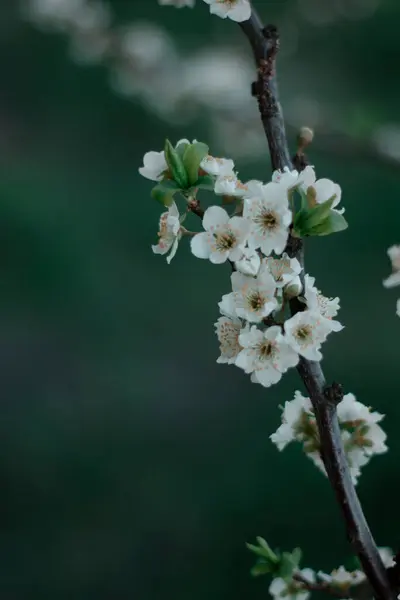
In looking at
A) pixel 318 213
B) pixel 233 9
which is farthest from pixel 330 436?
pixel 233 9

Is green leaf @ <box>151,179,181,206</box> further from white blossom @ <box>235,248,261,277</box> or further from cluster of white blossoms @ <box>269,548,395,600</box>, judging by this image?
cluster of white blossoms @ <box>269,548,395,600</box>

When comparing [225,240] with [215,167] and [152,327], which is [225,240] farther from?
[152,327]

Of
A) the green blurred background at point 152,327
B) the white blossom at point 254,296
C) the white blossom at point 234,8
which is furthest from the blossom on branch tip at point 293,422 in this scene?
the green blurred background at point 152,327

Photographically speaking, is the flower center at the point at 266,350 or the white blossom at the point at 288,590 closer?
the flower center at the point at 266,350

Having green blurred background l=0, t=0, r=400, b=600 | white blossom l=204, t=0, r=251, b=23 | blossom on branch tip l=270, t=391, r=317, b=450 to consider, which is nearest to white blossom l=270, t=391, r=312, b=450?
blossom on branch tip l=270, t=391, r=317, b=450

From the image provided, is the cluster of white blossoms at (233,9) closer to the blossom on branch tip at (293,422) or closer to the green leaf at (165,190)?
the green leaf at (165,190)

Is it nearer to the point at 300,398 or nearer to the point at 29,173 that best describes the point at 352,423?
the point at 300,398

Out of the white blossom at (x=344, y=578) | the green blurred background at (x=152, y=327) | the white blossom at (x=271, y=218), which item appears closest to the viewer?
the white blossom at (x=271, y=218)
